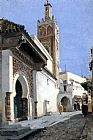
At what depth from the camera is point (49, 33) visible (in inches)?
2106

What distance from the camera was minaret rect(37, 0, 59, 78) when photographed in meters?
52.0

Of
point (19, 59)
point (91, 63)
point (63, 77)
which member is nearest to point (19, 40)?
point (19, 59)

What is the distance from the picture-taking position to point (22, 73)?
51.2 feet

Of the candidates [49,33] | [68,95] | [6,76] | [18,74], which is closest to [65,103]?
[68,95]

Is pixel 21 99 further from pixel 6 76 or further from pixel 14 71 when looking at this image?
pixel 6 76

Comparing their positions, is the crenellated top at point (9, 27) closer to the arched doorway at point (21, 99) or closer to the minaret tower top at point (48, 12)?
the arched doorway at point (21, 99)

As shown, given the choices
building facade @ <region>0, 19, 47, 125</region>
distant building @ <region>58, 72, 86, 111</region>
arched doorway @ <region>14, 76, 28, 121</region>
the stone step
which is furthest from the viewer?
distant building @ <region>58, 72, 86, 111</region>

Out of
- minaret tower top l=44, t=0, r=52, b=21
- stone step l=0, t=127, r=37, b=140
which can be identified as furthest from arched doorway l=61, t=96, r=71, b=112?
stone step l=0, t=127, r=37, b=140

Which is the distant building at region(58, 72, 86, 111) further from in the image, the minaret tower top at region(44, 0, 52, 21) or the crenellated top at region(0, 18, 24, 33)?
the crenellated top at region(0, 18, 24, 33)

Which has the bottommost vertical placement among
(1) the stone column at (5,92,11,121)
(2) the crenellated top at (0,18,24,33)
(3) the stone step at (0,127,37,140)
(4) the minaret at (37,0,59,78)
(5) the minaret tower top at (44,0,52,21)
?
(3) the stone step at (0,127,37,140)

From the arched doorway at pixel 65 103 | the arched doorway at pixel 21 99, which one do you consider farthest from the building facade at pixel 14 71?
the arched doorway at pixel 65 103

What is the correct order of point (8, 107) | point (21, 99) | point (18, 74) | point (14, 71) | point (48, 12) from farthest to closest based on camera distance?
point (48, 12) < point (21, 99) < point (18, 74) < point (14, 71) < point (8, 107)

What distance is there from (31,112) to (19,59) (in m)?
3.82

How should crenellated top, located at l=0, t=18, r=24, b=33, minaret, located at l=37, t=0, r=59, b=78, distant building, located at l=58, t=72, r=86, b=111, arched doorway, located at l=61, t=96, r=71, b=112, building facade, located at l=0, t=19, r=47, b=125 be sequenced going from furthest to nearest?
minaret, located at l=37, t=0, r=59, b=78 → arched doorway, located at l=61, t=96, r=71, b=112 → distant building, located at l=58, t=72, r=86, b=111 → crenellated top, located at l=0, t=18, r=24, b=33 → building facade, located at l=0, t=19, r=47, b=125
